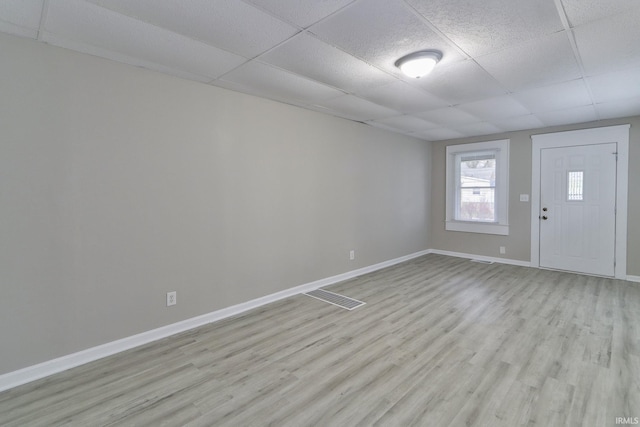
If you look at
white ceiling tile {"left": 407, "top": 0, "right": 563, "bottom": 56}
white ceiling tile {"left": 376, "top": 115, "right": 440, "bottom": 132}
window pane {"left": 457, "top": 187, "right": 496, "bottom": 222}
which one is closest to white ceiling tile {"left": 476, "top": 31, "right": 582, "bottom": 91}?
white ceiling tile {"left": 407, "top": 0, "right": 563, "bottom": 56}

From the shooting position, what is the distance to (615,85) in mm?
3064

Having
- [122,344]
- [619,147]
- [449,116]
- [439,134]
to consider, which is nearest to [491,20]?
[449,116]

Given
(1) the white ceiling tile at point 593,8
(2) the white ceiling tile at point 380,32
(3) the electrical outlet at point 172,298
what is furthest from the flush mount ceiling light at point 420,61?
(3) the electrical outlet at point 172,298

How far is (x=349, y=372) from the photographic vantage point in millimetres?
2189

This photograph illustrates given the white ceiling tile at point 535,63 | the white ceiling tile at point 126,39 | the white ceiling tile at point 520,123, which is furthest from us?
the white ceiling tile at point 520,123

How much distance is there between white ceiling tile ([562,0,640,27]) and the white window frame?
12.9 ft

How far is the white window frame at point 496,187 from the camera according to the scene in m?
5.50

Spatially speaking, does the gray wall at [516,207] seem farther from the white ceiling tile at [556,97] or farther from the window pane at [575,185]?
the white ceiling tile at [556,97]

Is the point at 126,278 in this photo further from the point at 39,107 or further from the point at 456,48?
the point at 456,48

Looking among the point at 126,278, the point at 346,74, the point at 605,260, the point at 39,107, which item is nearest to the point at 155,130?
the point at 39,107

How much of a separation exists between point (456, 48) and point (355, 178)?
2532 mm

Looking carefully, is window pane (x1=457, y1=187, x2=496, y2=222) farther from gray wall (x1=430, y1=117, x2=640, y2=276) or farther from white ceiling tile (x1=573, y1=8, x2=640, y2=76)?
white ceiling tile (x1=573, y1=8, x2=640, y2=76)

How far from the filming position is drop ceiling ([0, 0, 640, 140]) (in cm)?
181

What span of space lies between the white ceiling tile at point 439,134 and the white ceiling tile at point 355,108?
1527 millimetres
